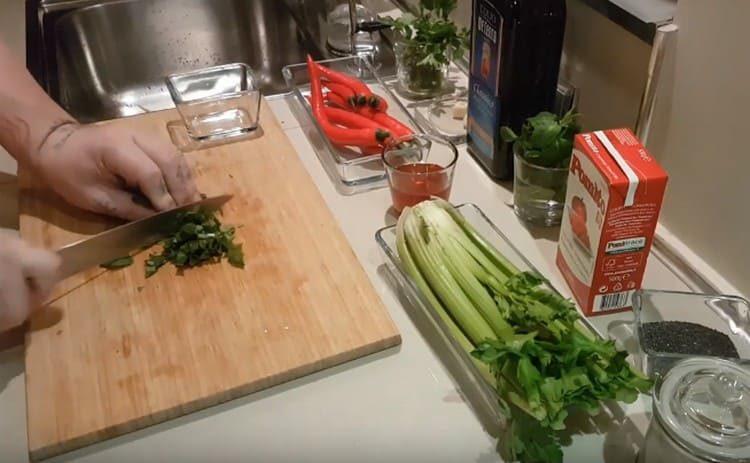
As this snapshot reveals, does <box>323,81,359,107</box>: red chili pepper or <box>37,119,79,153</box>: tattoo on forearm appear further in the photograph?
<box>323,81,359,107</box>: red chili pepper

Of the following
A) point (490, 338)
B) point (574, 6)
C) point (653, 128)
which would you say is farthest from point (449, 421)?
point (574, 6)

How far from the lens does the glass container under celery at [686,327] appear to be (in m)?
0.68

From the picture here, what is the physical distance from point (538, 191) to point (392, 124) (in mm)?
265

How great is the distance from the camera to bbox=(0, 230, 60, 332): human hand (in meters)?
0.71

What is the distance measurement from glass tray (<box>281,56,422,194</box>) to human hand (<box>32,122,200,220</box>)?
20cm

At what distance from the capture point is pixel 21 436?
0.68 metres

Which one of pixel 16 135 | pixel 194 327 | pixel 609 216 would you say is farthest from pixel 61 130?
pixel 609 216

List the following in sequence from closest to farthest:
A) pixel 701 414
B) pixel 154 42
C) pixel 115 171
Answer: pixel 701 414 → pixel 115 171 → pixel 154 42

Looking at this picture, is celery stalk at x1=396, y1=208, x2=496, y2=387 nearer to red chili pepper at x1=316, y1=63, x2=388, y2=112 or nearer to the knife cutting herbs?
the knife cutting herbs

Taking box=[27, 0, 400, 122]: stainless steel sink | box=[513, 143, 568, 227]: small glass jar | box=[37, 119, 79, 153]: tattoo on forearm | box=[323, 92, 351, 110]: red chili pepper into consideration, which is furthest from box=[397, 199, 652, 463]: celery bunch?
box=[27, 0, 400, 122]: stainless steel sink

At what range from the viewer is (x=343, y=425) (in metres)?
0.69

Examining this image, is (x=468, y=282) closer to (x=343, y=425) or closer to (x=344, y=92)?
(x=343, y=425)

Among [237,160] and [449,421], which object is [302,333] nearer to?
[449,421]

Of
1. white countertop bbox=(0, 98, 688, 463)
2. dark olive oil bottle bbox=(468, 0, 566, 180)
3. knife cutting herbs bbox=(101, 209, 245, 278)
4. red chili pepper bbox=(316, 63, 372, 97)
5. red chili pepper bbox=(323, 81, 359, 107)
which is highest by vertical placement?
dark olive oil bottle bbox=(468, 0, 566, 180)
